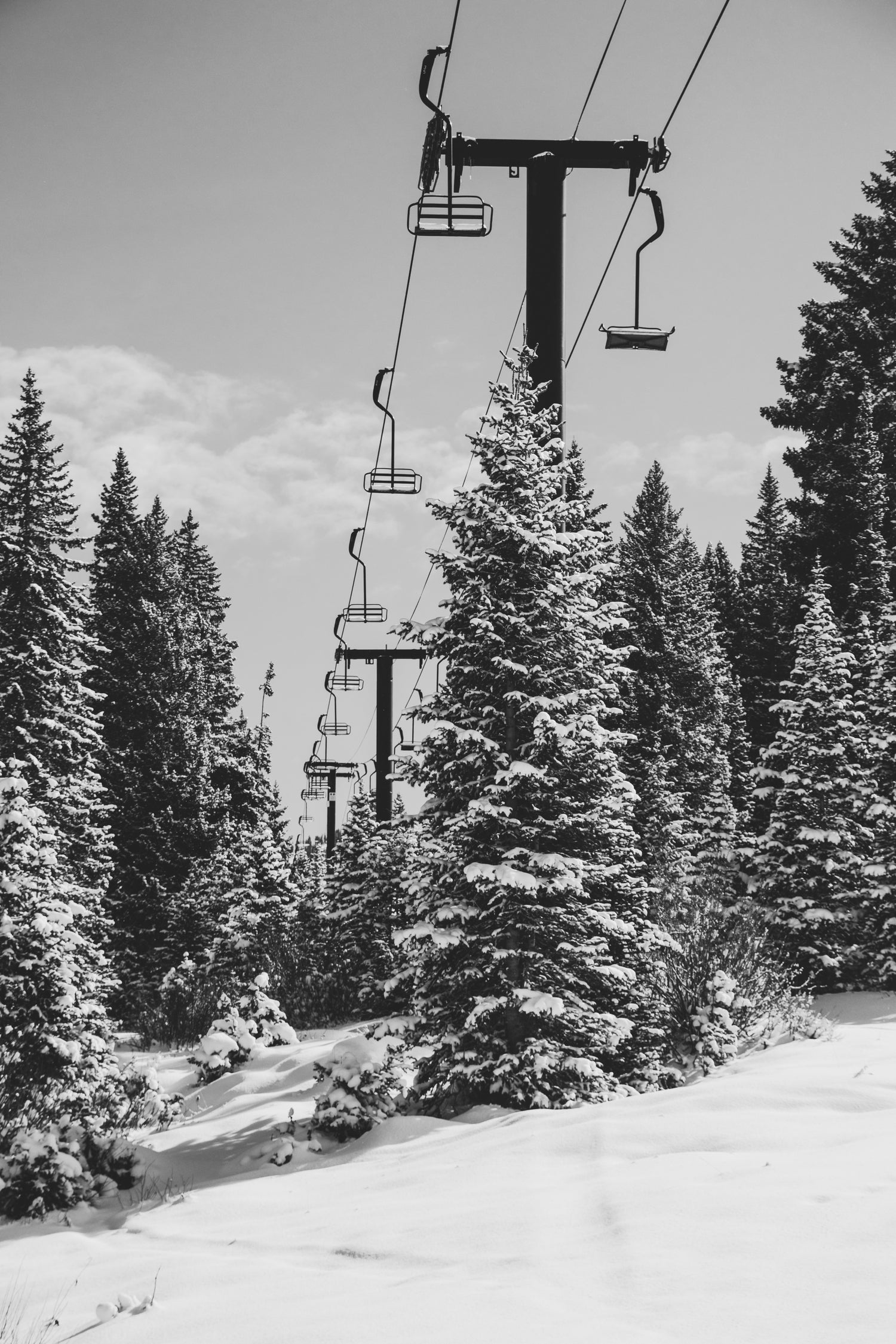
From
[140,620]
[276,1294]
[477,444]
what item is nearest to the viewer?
[276,1294]

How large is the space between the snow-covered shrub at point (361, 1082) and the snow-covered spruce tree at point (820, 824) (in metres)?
11.3

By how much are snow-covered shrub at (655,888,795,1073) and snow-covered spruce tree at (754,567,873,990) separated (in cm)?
458

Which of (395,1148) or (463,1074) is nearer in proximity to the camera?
(395,1148)

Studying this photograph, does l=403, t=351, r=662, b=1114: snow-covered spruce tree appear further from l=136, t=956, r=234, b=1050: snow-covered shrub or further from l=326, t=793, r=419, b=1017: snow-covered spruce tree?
l=136, t=956, r=234, b=1050: snow-covered shrub

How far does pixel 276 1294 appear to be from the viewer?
4.88m

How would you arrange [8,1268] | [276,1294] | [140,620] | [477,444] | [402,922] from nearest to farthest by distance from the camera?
[276,1294], [8,1268], [477,444], [402,922], [140,620]

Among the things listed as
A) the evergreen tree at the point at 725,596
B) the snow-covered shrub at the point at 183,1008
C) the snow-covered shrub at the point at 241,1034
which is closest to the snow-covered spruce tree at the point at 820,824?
the snow-covered shrub at the point at 241,1034

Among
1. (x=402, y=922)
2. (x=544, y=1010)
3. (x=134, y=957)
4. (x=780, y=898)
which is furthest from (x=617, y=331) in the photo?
(x=134, y=957)

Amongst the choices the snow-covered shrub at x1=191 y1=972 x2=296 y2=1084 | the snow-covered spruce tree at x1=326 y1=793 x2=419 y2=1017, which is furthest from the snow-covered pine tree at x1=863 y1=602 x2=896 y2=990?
the snow-covered shrub at x1=191 y1=972 x2=296 y2=1084

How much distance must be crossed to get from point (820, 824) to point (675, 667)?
67.4 feet

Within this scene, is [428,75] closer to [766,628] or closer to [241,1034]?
[241,1034]

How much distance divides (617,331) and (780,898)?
13892 mm

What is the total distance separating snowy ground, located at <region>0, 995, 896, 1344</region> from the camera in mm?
3988

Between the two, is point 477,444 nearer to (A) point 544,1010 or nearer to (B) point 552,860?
(B) point 552,860
